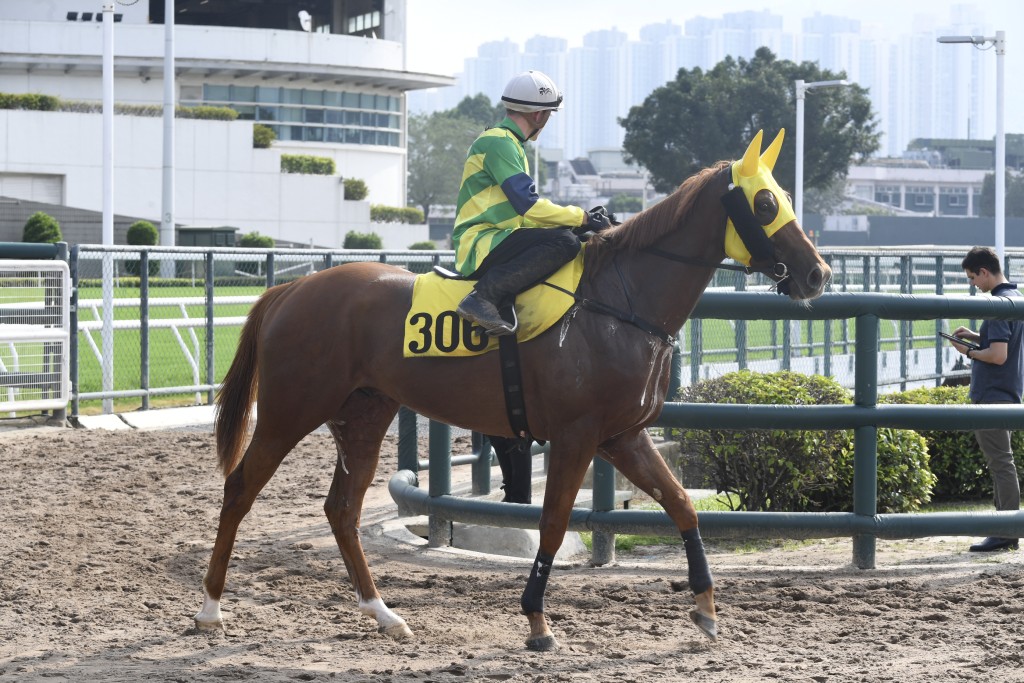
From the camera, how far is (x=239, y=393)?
6020 mm

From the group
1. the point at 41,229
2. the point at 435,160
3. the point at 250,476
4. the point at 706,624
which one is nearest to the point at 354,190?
the point at 41,229

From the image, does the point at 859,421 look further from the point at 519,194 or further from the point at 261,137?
the point at 261,137

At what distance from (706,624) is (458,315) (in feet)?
5.33

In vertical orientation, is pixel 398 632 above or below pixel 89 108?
below

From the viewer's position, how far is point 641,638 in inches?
210

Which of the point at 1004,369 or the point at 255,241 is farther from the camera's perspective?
the point at 255,241

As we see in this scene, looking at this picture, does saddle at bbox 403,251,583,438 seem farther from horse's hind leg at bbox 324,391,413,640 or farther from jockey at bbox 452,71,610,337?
horse's hind leg at bbox 324,391,413,640

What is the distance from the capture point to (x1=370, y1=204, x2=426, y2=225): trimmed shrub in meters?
49.5

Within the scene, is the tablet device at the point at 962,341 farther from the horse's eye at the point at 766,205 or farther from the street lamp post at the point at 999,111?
the street lamp post at the point at 999,111

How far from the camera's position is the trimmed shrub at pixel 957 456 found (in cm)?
922

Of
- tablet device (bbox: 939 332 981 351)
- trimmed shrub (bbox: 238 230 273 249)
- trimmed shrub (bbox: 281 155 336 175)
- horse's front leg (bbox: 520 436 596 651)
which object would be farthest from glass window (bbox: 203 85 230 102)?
horse's front leg (bbox: 520 436 596 651)

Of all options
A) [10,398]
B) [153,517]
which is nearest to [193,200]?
[10,398]

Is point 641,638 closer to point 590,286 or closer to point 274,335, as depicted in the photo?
point 590,286

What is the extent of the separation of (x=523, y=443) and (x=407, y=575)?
1098 mm
